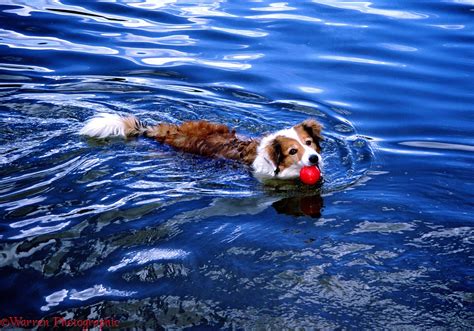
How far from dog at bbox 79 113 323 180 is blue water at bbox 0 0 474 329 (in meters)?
0.15

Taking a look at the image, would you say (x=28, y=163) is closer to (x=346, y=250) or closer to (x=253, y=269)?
(x=253, y=269)

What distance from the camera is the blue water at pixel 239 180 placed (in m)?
4.47

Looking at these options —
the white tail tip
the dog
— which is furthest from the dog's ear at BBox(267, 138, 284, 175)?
the white tail tip

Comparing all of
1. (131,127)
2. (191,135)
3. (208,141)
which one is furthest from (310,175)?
(131,127)

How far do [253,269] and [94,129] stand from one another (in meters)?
3.05

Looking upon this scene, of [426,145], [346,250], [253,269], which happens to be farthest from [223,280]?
[426,145]

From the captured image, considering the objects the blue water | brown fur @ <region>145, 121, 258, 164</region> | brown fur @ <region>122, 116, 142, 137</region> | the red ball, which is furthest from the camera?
brown fur @ <region>122, 116, 142, 137</region>

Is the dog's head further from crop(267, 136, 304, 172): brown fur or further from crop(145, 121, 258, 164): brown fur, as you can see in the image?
crop(145, 121, 258, 164): brown fur

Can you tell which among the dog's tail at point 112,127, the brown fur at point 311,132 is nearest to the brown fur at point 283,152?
the brown fur at point 311,132

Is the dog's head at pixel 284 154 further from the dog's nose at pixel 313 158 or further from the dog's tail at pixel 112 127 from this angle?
the dog's tail at pixel 112 127

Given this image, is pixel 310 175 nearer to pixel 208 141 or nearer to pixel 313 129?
pixel 313 129

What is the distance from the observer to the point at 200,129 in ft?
23.6

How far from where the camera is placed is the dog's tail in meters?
7.12

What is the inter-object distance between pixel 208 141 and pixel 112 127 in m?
1.04
